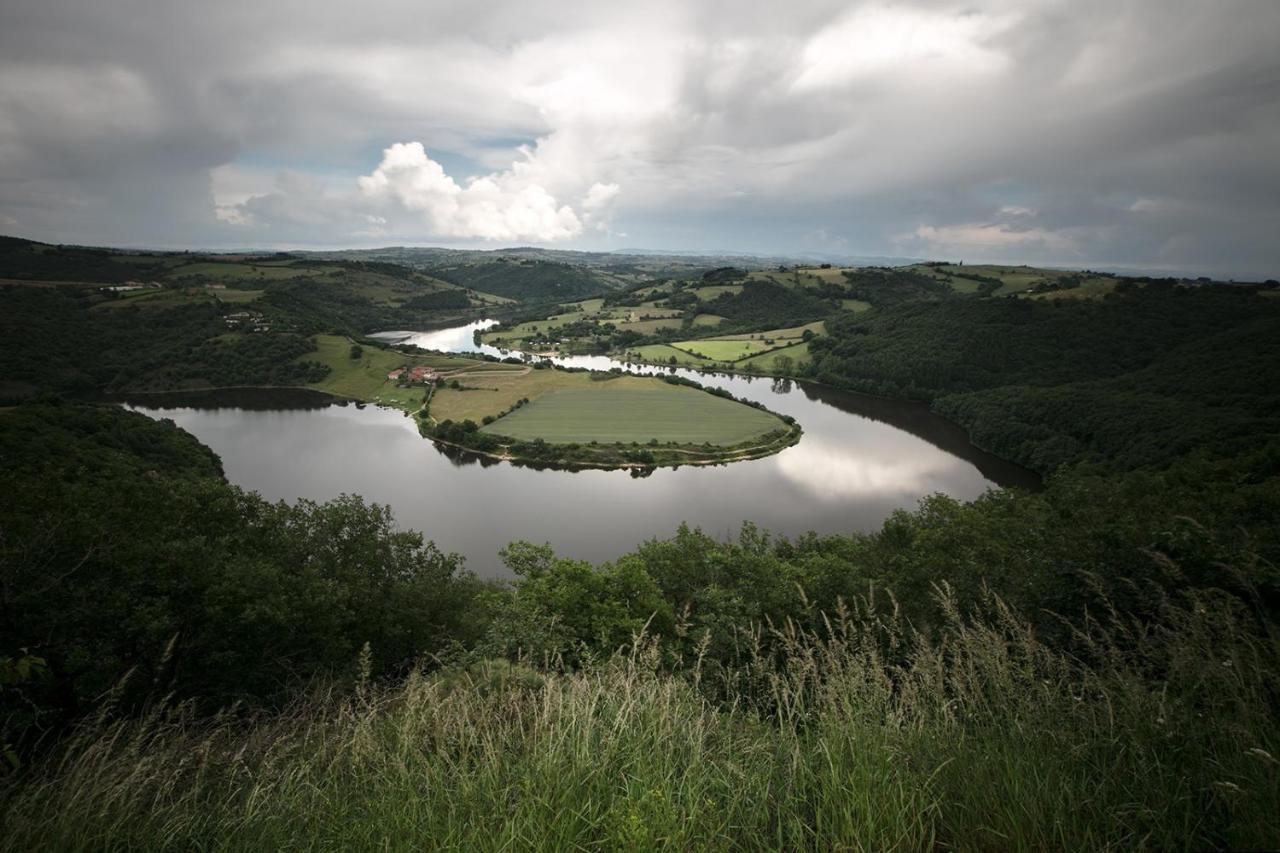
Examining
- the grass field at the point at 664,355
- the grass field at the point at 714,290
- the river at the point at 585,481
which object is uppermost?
the grass field at the point at 714,290

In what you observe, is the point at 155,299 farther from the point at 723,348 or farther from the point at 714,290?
the point at 714,290

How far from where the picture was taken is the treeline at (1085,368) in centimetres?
4672

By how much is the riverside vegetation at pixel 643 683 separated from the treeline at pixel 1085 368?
1200 inches

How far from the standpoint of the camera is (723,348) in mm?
116562

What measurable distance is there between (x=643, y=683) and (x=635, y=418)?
62423 mm

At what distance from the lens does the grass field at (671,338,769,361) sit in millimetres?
111250

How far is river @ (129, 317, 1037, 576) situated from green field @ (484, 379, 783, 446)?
635 cm

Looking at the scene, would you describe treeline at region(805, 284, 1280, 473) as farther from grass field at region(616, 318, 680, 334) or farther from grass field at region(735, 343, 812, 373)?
grass field at region(616, 318, 680, 334)

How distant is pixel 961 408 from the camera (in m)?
70.9

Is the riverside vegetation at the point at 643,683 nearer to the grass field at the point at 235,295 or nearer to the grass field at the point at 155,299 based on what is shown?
the grass field at the point at 155,299

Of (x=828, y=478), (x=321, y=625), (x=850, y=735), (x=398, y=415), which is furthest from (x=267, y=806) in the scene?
(x=398, y=415)

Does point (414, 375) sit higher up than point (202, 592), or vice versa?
point (202, 592)

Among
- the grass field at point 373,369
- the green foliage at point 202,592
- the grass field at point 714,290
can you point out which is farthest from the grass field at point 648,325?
the green foliage at point 202,592

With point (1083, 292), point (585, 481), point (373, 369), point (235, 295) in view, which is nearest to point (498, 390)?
point (373, 369)
